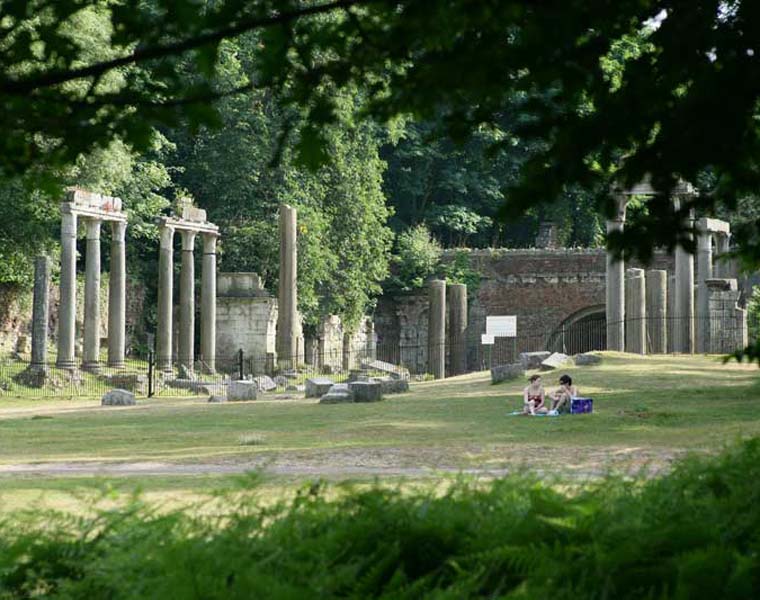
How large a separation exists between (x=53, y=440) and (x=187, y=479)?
23.6ft

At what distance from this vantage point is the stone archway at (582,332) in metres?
58.1

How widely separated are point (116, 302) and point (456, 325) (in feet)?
39.7

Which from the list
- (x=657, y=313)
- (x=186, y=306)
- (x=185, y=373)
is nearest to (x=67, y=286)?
(x=185, y=373)

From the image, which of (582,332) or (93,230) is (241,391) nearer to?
(93,230)

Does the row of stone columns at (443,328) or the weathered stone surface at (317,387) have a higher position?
the row of stone columns at (443,328)

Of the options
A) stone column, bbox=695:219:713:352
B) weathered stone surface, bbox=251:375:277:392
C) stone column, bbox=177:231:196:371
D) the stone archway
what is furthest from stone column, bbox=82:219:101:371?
the stone archway

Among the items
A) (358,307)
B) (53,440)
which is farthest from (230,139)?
(53,440)

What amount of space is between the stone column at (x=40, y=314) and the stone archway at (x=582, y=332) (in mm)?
Result: 24329

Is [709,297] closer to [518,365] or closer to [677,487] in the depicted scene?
[518,365]

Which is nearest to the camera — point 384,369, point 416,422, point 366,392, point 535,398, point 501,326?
point 416,422

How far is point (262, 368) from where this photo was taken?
1783 inches

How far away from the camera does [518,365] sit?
33.2m

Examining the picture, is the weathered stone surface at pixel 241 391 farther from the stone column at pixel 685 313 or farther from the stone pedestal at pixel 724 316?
the stone pedestal at pixel 724 316

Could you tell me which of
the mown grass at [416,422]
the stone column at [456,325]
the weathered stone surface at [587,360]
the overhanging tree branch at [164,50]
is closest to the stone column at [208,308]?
the stone column at [456,325]
